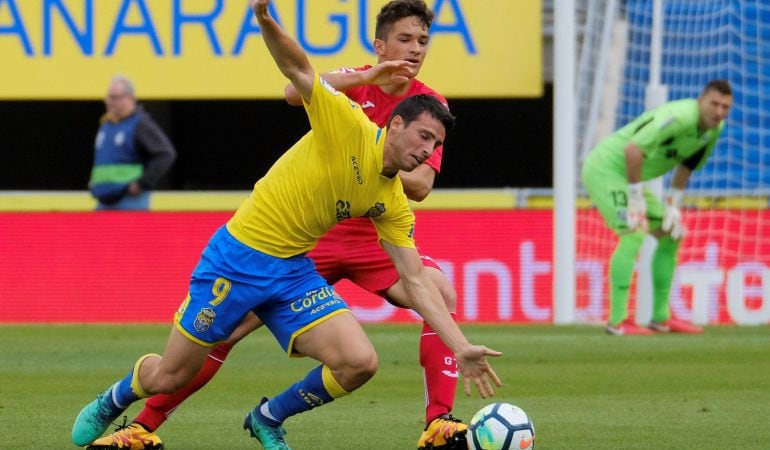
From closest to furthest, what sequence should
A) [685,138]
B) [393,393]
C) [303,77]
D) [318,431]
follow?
[303,77] < [318,431] < [393,393] < [685,138]

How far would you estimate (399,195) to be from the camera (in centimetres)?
602

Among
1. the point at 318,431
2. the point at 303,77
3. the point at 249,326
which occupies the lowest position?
the point at 318,431

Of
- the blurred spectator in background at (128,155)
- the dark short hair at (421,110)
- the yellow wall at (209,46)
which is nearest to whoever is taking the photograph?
the dark short hair at (421,110)

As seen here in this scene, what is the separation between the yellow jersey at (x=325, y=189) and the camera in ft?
19.1

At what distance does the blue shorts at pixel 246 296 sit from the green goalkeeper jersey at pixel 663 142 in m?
5.90

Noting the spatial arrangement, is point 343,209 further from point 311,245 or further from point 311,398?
point 311,398

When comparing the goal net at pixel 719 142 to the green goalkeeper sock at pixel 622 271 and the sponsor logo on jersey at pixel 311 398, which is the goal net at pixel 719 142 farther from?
the sponsor logo on jersey at pixel 311 398

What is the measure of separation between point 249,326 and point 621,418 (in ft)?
6.13

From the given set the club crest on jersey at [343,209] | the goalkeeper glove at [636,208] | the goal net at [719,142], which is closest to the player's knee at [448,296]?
the club crest on jersey at [343,209]

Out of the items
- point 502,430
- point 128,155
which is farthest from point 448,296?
point 128,155

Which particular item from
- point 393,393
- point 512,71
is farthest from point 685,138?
point 393,393

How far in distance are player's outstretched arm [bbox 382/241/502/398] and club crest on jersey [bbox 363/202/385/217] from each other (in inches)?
5.8

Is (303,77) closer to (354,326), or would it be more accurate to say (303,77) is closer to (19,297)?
(354,326)

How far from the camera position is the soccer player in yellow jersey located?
5.80 metres
